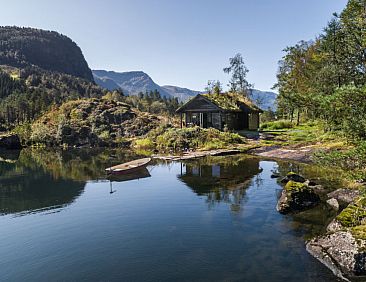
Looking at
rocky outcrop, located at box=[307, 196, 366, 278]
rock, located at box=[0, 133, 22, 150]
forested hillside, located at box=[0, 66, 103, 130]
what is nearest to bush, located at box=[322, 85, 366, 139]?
rocky outcrop, located at box=[307, 196, 366, 278]

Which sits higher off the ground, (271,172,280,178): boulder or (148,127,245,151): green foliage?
(148,127,245,151): green foliage

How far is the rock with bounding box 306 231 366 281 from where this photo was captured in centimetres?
1205

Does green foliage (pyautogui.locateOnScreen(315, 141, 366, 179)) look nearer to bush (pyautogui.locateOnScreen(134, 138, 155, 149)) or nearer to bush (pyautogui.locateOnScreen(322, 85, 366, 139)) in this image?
bush (pyautogui.locateOnScreen(322, 85, 366, 139))

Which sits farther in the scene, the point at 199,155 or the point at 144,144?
the point at 144,144

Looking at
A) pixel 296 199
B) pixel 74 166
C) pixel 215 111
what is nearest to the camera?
pixel 296 199

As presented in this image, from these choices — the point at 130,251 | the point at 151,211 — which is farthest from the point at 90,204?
the point at 130,251

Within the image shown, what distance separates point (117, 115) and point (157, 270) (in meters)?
65.8

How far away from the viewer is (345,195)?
21125 mm

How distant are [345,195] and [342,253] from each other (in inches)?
375

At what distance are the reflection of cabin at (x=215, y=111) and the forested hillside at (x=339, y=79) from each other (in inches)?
549

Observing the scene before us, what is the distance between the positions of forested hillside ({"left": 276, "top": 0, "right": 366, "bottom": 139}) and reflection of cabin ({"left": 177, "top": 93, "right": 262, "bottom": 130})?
13.9 m

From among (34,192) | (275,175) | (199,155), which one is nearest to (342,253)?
(275,175)

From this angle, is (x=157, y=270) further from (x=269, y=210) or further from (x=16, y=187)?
(x=16, y=187)

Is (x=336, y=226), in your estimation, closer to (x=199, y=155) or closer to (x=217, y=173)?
(x=217, y=173)
